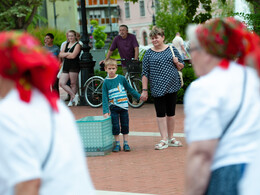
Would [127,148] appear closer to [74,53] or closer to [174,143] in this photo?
[174,143]

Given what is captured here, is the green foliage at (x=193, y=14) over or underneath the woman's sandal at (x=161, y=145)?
over

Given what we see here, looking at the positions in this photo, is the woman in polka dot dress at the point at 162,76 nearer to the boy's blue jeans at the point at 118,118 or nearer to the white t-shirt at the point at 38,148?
the boy's blue jeans at the point at 118,118

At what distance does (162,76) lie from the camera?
8016 millimetres

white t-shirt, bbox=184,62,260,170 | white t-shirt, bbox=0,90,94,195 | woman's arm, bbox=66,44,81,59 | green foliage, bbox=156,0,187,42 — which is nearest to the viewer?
white t-shirt, bbox=0,90,94,195

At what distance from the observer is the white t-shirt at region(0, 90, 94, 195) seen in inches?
88.7

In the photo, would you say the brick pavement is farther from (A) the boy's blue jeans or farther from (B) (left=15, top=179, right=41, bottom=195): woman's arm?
(B) (left=15, top=179, right=41, bottom=195): woman's arm

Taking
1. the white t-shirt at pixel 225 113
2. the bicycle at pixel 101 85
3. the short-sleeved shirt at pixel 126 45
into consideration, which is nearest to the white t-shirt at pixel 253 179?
the white t-shirt at pixel 225 113

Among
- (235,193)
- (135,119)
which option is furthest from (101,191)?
(135,119)

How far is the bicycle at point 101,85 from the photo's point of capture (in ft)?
43.6

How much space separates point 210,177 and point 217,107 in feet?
1.25

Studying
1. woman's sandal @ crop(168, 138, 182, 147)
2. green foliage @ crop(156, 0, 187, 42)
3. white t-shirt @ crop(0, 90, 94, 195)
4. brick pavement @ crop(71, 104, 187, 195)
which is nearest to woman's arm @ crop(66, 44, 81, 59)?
brick pavement @ crop(71, 104, 187, 195)

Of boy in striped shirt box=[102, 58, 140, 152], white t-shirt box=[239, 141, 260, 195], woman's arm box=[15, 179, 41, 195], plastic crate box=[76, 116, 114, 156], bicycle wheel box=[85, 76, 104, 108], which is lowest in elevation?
bicycle wheel box=[85, 76, 104, 108]

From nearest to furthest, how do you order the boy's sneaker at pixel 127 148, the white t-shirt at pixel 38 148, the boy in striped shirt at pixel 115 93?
the white t-shirt at pixel 38 148, the boy in striped shirt at pixel 115 93, the boy's sneaker at pixel 127 148

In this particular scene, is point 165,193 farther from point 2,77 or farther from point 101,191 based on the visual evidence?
point 2,77
